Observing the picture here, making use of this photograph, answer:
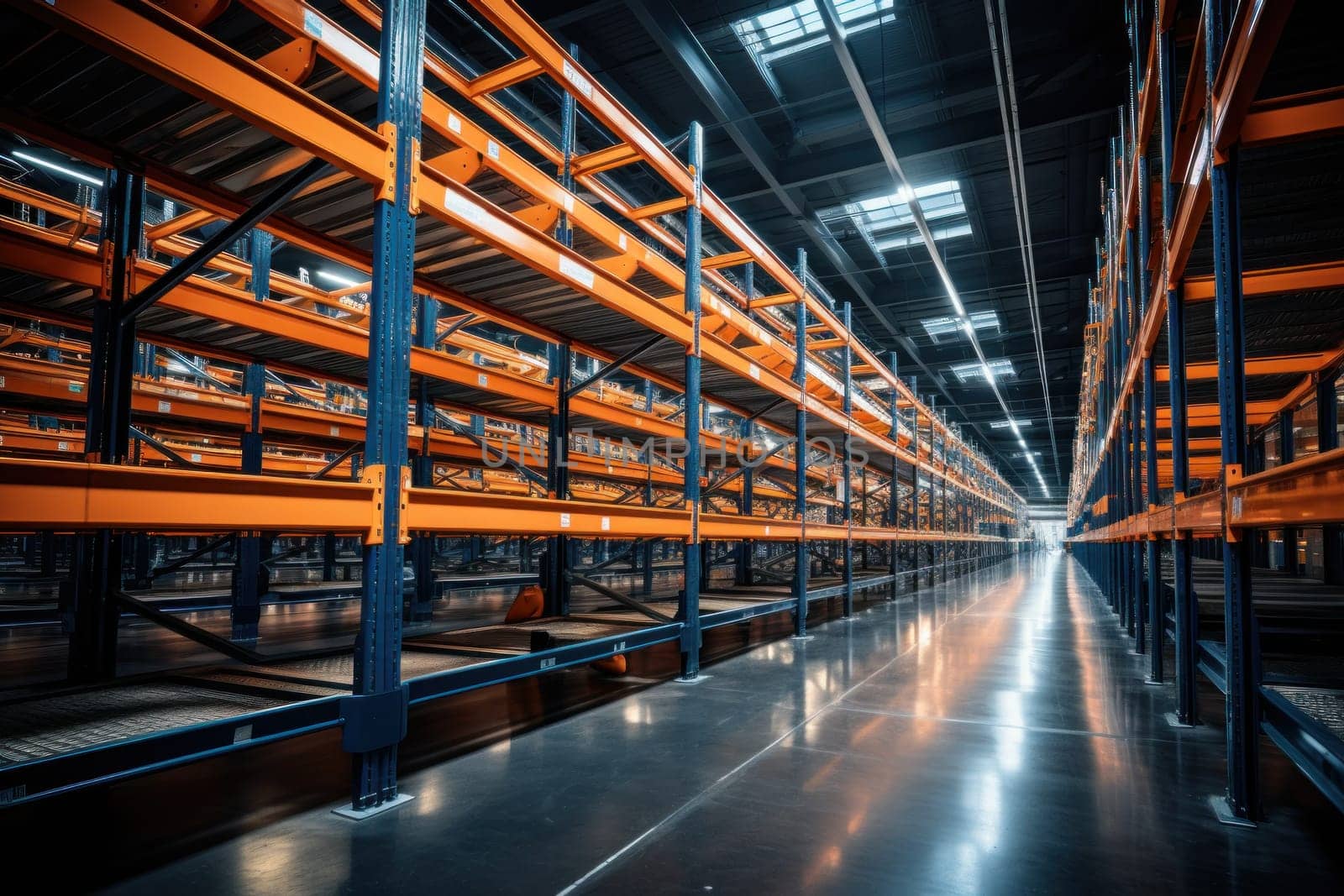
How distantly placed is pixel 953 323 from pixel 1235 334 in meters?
18.8

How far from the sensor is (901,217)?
1465cm

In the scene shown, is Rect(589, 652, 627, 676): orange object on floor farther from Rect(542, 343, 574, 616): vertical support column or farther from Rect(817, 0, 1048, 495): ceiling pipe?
Rect(817, 0, 1048, 495): ceiling pipe

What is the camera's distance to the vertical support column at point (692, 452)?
6129mm

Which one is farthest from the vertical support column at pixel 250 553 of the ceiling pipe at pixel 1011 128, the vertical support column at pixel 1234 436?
the ceiling pipe at pixel 1011 128

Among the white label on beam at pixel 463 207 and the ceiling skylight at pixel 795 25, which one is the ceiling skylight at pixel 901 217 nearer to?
the ceiling skylight at pixel 795 25

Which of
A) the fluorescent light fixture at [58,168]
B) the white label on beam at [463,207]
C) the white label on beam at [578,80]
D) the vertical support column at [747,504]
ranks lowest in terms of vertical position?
the vertical support column at [747,504]

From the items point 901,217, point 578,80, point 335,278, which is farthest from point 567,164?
point 335,278

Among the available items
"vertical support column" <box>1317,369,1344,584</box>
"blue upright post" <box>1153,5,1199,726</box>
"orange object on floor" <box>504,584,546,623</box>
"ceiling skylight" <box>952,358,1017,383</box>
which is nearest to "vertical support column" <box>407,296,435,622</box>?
"orange object on floor" <box>504,584,546,623</box>

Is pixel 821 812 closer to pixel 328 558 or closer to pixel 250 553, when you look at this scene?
pixel 250 553

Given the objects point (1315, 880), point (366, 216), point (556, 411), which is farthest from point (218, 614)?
point (1315, 880)

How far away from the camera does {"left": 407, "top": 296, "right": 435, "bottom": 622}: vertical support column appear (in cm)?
858

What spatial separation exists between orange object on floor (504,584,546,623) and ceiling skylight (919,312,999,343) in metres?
16.6

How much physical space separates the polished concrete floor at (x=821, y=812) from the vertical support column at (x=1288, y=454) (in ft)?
19.1

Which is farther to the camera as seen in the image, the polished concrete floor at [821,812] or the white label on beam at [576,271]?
the white label on beam at [576,271]
